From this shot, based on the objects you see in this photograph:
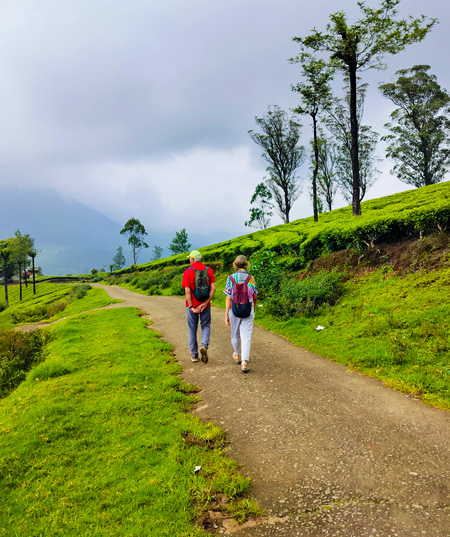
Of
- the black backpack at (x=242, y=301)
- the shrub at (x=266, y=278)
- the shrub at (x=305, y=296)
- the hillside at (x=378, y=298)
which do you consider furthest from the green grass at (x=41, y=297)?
the black backpack at (x=242, y=301)

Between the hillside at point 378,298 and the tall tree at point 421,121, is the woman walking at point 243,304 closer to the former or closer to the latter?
the hillside at point 378,298

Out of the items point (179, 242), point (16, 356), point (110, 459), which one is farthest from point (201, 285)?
point (179, 242)

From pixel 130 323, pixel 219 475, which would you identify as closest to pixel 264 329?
pixel 130 323

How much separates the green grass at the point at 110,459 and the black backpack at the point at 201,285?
1.87 meters

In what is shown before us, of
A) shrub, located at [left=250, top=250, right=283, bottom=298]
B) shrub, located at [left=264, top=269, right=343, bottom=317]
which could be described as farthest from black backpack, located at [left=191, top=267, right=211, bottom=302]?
shrub, located at [left=250, top=250, right=283, bottom=298]

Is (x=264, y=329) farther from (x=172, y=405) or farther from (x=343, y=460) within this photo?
(x=343, y=460)

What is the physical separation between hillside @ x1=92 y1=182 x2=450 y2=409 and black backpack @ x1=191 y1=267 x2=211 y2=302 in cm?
323

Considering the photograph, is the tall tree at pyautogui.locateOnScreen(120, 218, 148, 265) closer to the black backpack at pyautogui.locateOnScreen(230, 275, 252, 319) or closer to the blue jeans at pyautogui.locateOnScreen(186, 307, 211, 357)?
the blue jeans at pyautogui.locateOnScreen(186, 307, 211, 357)

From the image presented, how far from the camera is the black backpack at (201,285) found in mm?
7070

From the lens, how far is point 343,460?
11.3ft

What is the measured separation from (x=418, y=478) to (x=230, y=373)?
12.5ft

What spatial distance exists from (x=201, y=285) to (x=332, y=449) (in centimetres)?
436

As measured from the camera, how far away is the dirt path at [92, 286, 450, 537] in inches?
105

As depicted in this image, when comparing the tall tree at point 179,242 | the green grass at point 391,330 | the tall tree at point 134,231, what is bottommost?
the green grass at point 391,330
